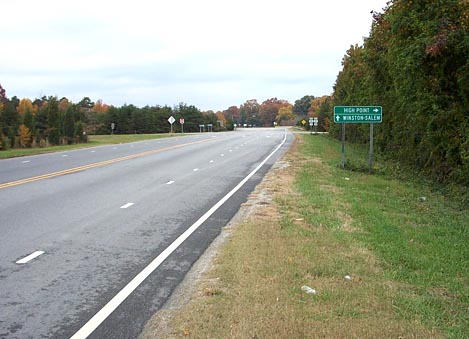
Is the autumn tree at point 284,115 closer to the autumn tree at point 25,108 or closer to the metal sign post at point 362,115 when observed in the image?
the autumn tree at point 25,108

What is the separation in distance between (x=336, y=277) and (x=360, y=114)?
1358 centimetres

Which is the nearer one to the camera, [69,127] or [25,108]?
[69,127]

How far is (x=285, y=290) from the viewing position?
17.7 feet

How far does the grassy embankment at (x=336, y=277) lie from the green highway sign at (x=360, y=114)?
8006 millimetres

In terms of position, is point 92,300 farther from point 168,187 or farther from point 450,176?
point 450,176

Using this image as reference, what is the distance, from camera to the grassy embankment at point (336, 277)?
451 cm

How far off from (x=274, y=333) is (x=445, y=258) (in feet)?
11.9

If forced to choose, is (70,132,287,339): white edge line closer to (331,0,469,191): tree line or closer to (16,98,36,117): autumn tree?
(331,0,469,191): tree line

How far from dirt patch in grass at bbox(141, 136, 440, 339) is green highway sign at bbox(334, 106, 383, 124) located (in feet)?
34.1

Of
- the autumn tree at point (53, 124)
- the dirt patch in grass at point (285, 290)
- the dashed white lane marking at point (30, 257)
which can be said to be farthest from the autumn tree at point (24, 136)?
the dashed white lane marking at point (30, 257)

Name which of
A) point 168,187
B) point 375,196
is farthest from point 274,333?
point 168,187

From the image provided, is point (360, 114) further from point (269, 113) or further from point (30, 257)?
point (269, 113)

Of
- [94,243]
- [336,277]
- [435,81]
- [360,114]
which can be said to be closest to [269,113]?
[360,114]

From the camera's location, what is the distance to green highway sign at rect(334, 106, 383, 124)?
60.4ft
